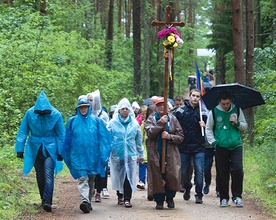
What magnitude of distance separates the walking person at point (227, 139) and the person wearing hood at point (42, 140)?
2.70 metres

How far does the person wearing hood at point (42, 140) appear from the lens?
35.7ft

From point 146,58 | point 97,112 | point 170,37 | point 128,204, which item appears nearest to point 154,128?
point 128,204

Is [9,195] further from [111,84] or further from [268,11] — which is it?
[268,11]

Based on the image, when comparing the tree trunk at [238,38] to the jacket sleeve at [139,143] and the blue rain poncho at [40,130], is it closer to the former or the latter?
the jacket sleeve at [139,143]

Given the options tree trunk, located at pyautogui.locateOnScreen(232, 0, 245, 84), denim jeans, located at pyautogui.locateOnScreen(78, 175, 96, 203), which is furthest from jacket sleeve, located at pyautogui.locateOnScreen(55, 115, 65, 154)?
tree trunk, located at pyautogui.locateOnScreen(232, 0, 245, 84)

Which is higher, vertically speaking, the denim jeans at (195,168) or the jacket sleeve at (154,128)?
the jacket sleeve at (154,128)

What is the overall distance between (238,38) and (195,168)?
8389mm

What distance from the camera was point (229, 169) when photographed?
1155 cm

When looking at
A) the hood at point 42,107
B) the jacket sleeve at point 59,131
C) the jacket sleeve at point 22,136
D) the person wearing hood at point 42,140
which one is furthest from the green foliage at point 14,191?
the hood at point 42,107

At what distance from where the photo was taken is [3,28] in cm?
2162

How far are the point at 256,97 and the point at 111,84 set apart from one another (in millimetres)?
15791

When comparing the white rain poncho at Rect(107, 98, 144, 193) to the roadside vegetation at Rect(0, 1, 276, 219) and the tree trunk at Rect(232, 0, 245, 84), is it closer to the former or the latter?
the roadside vegetation at Rect(0, 1, 276, 219)

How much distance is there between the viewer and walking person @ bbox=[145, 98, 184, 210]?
36.5 ft

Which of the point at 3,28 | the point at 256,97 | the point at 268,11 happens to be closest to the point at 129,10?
the point at 268,11
